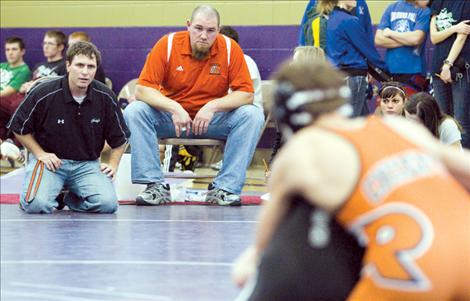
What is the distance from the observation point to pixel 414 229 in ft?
8.38

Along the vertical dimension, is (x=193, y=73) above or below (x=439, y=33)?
below

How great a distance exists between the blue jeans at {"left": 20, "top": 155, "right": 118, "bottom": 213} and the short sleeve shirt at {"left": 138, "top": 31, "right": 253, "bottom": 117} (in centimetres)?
86

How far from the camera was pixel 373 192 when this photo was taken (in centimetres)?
254

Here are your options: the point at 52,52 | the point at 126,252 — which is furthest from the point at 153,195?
the point at 52,52

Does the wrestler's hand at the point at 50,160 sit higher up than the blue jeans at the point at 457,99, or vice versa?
the blue jeans at the point at 457,99

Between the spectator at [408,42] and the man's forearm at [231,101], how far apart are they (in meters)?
1.42

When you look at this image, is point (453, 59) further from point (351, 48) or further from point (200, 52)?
point (200, 52)

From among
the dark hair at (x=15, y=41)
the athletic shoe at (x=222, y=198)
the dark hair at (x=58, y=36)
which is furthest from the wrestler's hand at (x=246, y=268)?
the dark hair at (x=15, y=41)

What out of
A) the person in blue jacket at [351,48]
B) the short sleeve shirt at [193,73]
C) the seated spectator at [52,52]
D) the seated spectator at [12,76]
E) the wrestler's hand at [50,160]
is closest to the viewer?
the wrestler's hand at [50,160]

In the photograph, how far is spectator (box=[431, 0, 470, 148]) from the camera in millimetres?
7523

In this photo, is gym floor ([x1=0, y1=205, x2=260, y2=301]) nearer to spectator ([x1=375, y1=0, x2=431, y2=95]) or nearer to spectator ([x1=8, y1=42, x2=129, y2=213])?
spectator ([x1=8, y1=42, x2=129, y2=213])

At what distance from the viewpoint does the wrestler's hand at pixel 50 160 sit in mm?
7204

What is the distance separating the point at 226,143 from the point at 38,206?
56.6 inches

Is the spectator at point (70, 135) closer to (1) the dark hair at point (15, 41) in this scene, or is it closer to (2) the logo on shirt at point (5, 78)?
(2) the logo on shirt at point (5, 78)
